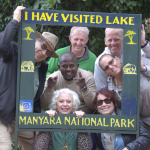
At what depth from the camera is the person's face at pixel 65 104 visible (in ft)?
8.66

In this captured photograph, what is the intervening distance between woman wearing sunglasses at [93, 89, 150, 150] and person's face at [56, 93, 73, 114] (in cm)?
26

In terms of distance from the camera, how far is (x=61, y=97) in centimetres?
268

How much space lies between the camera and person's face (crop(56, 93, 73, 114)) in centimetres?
264

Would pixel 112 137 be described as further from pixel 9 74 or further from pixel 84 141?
pixel 9 74

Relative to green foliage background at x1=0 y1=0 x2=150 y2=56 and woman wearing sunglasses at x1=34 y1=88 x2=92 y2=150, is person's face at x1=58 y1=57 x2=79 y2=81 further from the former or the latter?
green foliage background at x1=0 y1=0 x2=150 y2=56

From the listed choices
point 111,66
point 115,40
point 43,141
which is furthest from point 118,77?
point 43,141

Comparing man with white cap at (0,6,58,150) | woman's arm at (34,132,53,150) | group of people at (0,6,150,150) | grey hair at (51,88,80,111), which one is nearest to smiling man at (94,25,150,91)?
group of people at (0,6,150,150)

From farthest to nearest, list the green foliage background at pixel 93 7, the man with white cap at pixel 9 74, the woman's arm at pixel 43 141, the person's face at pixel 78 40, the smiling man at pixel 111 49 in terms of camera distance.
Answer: the green foliage background at pixel 93 7, the person's face at pixel 78 40, the smiling man at pixel 111 49, the woman's arm at pixel 43 141, the man with white cap at pixel 9 74

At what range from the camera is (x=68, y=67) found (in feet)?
9.11

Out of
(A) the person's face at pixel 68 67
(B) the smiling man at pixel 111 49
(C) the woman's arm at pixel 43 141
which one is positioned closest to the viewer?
(C) the woman's arm at pixel 43 141

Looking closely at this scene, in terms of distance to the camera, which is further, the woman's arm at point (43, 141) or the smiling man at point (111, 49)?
the smiling man at point (111, 49)

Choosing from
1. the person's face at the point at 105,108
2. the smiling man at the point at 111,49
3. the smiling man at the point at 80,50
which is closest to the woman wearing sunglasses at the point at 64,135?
the person's face at the point at 105,108

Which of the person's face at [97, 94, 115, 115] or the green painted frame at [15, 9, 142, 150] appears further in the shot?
the person's face at [97, 94, 115, 115]

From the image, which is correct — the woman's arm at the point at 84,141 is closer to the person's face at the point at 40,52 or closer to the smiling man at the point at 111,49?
the smiling man at the point at 111,49
